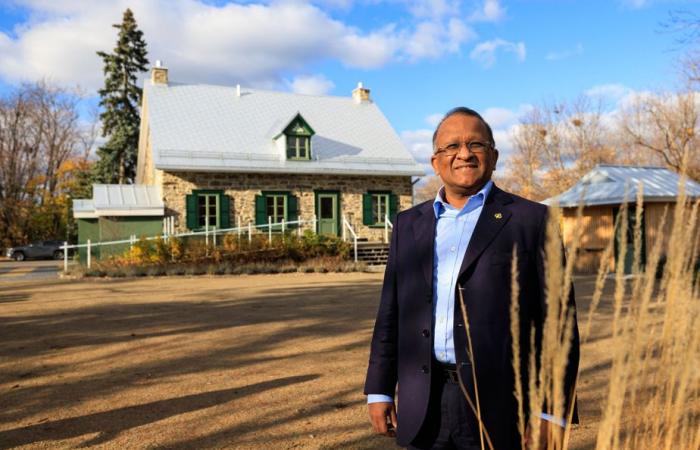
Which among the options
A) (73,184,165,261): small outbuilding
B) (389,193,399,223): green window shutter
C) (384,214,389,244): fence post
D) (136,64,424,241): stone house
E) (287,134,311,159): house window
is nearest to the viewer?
(73,184,165,261): small outbuilding

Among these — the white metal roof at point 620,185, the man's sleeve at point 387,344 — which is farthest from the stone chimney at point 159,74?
the man's sleeve at point 387,344

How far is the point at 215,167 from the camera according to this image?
19094 millimetres

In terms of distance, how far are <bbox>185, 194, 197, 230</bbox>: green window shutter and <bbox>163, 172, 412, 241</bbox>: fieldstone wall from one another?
22 centimetres

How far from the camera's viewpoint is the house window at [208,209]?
19.0 m

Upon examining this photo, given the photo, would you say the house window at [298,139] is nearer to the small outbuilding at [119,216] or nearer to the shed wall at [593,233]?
the small outbuilding at [119,216]

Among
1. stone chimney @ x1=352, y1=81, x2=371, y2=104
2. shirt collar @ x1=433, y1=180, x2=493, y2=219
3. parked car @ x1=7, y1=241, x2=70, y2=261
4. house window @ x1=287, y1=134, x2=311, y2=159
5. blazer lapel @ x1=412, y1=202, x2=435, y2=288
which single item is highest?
stone chimney @ x1=352, y1=81, x2=371, y2=104

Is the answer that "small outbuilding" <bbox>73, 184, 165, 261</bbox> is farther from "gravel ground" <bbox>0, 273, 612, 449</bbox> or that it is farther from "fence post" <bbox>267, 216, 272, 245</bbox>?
"gravel ground" <bbox>0, 273, 612, 449</bbox>

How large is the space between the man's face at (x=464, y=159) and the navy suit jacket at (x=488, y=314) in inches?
3.7

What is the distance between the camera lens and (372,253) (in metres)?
19.5

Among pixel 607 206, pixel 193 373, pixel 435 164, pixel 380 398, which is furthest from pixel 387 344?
pixel 607 206

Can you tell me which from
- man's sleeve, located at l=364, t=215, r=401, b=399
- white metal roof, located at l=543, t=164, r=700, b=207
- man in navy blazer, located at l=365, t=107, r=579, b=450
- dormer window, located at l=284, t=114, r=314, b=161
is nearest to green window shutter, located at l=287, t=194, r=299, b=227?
dormer window, located at l=284, t=114, r=314, b=161

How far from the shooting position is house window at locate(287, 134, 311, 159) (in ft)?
67.8

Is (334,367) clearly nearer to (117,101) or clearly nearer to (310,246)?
(310,246)

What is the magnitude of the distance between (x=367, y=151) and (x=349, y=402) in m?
18.0
